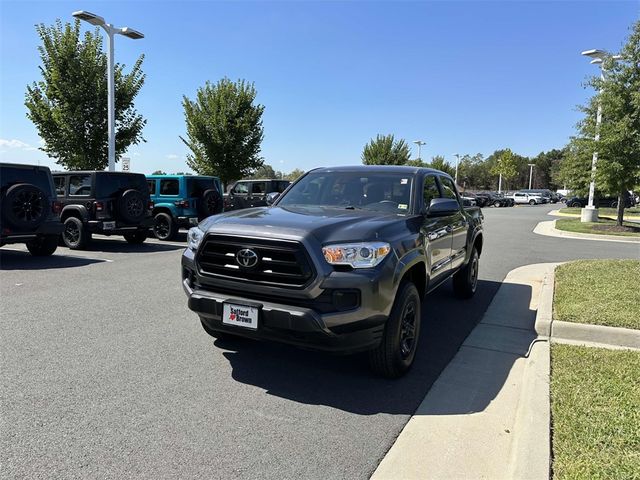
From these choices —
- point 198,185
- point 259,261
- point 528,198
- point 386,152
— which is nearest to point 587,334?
point 259,261

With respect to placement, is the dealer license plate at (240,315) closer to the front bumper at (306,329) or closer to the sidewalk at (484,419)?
the front bumper at (306,329)

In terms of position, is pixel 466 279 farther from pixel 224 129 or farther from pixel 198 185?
pixel 224 129

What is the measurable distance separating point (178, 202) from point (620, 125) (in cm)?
1590

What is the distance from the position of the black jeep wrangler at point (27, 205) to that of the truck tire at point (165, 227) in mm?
3812

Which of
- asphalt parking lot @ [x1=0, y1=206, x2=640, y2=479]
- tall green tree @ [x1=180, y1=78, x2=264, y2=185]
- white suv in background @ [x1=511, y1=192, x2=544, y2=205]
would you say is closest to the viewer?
asphalt parking lot @ [x1=0, y1=206, x2=640, y2=479]

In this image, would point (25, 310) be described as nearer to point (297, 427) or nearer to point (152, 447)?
point (152, 447)

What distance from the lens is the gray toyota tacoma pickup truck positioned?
3398 mm

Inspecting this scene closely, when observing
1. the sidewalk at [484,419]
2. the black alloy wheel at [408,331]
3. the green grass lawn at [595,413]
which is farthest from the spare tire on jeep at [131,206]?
the green grass lawn at [595,413]

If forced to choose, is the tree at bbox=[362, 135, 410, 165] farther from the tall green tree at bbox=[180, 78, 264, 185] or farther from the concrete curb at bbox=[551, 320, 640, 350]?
the concrete curb at bbox=[551, 320, 640, 350]

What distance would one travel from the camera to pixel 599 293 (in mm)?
6277

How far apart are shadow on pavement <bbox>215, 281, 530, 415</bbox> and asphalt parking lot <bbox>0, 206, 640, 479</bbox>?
15 mm

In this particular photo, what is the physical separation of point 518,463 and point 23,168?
9.85m

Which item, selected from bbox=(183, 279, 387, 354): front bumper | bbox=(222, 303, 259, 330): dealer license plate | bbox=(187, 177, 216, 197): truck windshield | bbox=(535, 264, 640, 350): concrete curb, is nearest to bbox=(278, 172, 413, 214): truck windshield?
bbox=(183, 279, 387, 354): front bumper

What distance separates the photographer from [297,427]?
126 inches
